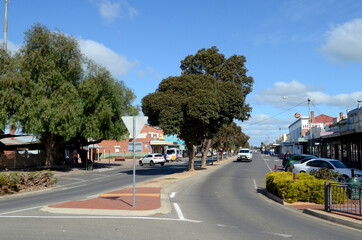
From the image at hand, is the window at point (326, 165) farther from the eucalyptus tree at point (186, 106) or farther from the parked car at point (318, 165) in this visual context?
the eucalyptus tree at point (186, 106)

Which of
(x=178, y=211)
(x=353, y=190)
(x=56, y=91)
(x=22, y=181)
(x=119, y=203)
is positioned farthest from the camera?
(x=56, y=91)

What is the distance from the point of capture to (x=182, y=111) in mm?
25500

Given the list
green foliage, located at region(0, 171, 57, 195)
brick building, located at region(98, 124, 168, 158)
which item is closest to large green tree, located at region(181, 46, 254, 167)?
green foliage, located at region(0, 171, 57, 195)

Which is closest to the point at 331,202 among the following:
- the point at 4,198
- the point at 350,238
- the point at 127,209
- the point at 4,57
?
the point at 350,238

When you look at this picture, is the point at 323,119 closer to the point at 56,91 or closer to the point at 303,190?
the point at 56,91

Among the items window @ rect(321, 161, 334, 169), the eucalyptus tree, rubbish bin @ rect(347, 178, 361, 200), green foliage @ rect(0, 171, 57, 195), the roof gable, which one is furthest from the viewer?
the roof gable

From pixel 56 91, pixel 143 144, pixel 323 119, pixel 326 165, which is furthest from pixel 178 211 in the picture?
pixel 323 119

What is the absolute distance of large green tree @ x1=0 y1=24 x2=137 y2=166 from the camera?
2719 cm

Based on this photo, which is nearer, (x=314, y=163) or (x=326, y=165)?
(x=326, y=165)

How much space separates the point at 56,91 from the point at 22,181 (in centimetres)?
1413

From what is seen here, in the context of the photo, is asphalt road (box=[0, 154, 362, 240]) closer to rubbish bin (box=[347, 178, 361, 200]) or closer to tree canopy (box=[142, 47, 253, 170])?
rubbish bin (box=[347, 178, 361, 200])

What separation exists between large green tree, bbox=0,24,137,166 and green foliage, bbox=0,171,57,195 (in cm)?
1001

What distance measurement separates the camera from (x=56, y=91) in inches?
1153

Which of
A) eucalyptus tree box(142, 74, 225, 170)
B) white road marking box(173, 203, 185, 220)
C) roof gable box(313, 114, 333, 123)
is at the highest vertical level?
roof gable box(313, 114, 333, 123)
